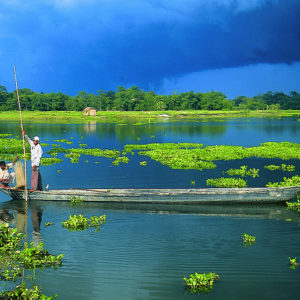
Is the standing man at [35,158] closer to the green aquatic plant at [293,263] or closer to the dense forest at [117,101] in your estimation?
the green aquatic plant at [293,263]

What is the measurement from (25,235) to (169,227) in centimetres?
556

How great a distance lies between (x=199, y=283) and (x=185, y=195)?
7404mm

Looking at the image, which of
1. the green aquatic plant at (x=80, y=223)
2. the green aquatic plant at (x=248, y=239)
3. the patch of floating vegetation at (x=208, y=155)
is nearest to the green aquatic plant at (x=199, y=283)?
the green aquatic plant at (x=248, y=239)

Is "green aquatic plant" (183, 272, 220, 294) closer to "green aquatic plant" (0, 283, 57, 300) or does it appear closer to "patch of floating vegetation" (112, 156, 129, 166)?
"green aquatic plant" (0, 283, 57, 300)

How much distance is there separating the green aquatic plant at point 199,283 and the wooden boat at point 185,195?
7219mm

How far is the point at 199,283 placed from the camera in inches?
376

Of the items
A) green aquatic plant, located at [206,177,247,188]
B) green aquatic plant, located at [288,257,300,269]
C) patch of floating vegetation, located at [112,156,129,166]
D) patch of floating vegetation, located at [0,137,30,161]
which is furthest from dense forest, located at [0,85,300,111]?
green aquatic plant, located at [288,257,300,269]

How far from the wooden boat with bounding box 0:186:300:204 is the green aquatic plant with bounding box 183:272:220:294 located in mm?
7219

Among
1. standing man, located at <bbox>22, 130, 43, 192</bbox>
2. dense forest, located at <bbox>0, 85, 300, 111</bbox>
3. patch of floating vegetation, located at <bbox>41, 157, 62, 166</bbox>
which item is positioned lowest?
patch of floating vegetation, located at <bbox>41, 157, 62, 166</bbox>

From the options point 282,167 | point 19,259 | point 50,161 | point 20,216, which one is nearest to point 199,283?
point 19,259

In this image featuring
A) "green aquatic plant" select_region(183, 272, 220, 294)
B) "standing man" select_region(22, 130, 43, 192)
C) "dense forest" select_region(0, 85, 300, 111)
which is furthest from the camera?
"dense forest" select_region(0, 85, 300, 111)

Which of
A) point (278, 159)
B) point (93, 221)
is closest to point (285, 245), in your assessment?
point (93, 221)

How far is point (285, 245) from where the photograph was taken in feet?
40.8

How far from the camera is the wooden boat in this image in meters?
16.7
